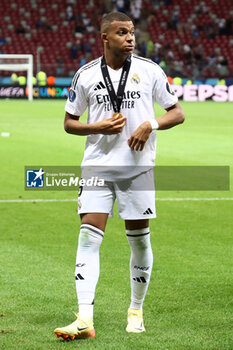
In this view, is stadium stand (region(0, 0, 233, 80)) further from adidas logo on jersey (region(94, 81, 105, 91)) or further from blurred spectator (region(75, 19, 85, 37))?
adidas logo on jersey (region(94, 81, 105, 91))

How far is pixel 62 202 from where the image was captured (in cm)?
1127


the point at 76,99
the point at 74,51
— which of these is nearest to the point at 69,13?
the point at 74,51

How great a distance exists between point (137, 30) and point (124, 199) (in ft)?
146

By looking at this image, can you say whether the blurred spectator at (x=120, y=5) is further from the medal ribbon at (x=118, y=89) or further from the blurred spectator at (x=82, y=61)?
the medal ribbon at (x=118, y=89)

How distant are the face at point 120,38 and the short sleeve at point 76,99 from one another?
0.31 meters

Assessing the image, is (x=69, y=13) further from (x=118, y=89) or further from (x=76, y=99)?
(x=118, y=89)

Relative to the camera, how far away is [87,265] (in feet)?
16.3

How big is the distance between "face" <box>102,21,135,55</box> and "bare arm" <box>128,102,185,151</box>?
48 cm

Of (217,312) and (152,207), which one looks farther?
(217,312)

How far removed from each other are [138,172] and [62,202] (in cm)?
623

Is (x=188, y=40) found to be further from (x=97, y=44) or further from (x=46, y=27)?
(x=46, y=27)

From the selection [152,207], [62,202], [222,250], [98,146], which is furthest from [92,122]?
[62,202]

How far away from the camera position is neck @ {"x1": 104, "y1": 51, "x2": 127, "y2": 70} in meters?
5.06

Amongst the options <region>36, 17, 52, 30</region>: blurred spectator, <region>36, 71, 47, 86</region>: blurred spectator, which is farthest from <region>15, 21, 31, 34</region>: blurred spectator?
<region>36, 71, 47, 86</region>: blurred spectator
